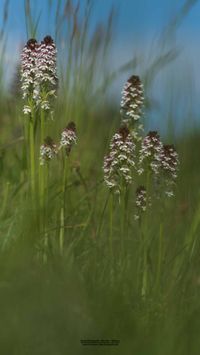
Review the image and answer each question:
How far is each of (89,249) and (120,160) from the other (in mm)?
314

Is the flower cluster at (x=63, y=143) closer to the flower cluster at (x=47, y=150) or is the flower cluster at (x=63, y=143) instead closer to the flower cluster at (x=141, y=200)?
the flower cluster at (x=47, y=150)

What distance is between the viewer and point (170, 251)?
7.71 feet

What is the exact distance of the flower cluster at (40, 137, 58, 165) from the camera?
2398mm

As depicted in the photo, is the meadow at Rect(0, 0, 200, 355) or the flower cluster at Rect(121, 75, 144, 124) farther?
the flower cluster at Rect(121, 75, 144, 124)

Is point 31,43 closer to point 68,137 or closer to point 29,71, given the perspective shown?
point 29,71

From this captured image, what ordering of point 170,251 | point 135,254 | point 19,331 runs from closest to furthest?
point 19,331 < point 135,254 < point 170,251

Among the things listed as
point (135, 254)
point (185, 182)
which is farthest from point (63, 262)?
point (185, 182)

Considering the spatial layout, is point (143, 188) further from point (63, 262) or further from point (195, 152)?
point (63, 262)

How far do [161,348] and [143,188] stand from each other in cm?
81

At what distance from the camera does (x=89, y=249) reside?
2346mm

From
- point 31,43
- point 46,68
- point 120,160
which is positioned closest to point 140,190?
point 120,160

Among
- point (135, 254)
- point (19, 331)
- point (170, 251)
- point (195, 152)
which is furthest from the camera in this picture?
point (195, 152)

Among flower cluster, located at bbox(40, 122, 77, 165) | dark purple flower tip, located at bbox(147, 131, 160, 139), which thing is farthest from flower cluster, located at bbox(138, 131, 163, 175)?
flower cluster, located at bbox(40, 122, 77, 165)

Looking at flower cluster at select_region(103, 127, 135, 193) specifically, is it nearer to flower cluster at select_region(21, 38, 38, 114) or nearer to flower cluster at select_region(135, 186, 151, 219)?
flower cluster at select_region(135, 186, 151, 219)
